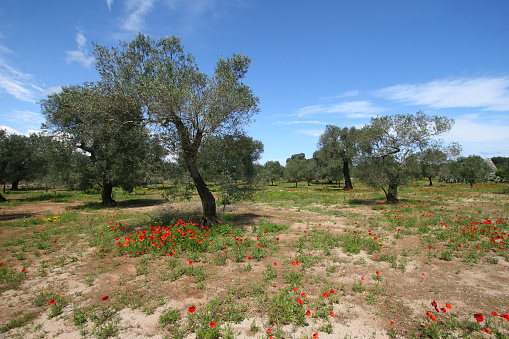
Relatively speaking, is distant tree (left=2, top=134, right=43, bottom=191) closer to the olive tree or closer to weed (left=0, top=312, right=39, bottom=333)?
the olive tree

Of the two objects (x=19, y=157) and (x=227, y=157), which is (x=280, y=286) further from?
(x=19, y=157)

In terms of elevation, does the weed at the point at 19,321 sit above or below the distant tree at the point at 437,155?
below

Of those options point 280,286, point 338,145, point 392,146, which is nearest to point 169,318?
point 280,286

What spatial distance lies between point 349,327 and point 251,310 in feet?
5.95

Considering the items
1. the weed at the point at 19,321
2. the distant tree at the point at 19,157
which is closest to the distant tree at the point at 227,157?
the weed at the point at 19,321

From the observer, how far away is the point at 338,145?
40219 mm

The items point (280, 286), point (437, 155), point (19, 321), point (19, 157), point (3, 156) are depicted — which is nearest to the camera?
point (19, 321)

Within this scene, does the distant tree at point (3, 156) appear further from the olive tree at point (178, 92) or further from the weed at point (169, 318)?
the weed at point (169, 318)

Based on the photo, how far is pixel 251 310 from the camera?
15.5 feet


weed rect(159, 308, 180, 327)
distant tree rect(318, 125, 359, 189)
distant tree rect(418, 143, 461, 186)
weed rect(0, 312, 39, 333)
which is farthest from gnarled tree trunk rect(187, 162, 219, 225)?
distant tree rect(318, 125, 359, 189)

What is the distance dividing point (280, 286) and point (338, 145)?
3772 centimetres

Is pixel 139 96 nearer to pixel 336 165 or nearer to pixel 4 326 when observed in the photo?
pixel 4 326

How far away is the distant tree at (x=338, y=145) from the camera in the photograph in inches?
1555

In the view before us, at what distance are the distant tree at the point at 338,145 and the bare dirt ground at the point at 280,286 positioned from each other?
33083 mm
